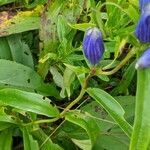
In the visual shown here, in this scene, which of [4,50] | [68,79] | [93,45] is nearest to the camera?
[93,45]

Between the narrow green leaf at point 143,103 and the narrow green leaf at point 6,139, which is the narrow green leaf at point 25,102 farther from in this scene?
the narrow green leaf at point 143,103

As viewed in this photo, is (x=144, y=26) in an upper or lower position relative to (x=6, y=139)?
upper

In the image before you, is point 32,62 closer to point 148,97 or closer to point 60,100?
point 60,100

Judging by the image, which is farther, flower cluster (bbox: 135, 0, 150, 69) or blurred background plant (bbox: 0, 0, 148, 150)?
blurred background plant (bbox: 0, 0, 148, 150)

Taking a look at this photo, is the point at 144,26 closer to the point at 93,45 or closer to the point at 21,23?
the point at 93,45

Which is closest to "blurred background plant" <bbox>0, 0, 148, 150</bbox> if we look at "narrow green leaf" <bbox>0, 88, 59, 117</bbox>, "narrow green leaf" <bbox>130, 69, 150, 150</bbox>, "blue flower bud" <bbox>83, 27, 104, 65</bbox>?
"narrow green leaf" <bbox>0, 88, 59, 117</bbox>

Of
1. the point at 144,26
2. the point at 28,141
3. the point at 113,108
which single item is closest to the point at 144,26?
the point at 144,26

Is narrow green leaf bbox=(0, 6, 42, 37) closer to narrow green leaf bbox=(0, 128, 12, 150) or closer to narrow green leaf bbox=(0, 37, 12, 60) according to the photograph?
narrow green leaf bbox=(0, 37, 12, 60)
